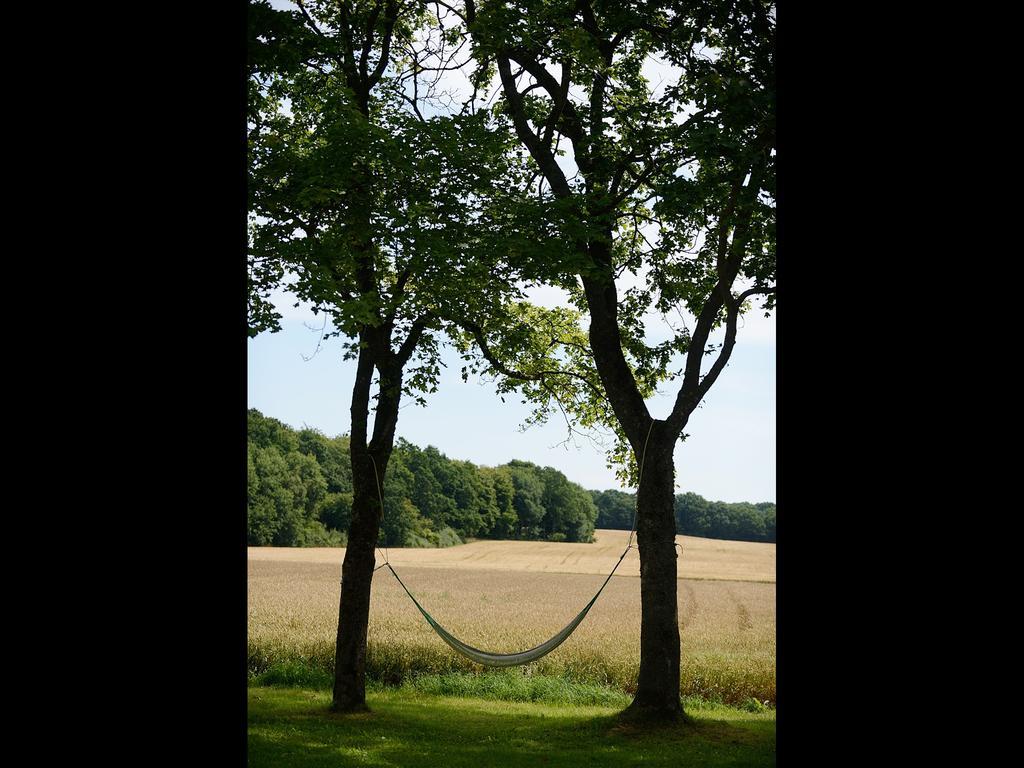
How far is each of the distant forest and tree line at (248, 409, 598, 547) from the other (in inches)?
0.9

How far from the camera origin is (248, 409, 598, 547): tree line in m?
19.3

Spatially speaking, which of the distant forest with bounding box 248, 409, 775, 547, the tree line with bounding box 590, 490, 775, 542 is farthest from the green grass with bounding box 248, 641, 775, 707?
the tree line with bounding box 590, 490, 775, 542

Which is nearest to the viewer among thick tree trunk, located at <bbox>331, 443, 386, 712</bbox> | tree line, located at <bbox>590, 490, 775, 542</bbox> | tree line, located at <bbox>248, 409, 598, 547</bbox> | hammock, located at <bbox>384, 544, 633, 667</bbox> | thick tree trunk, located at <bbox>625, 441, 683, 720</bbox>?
hammock, located at <bbox>384, 544, 633, 667</bbox>

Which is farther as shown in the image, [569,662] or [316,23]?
[569,662]

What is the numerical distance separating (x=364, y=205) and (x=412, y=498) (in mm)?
15459

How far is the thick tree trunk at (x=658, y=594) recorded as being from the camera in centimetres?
609

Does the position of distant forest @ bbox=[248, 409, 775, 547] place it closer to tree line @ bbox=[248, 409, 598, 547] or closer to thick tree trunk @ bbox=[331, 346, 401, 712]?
tree line @ bbox=[248, 409, 598, 547]

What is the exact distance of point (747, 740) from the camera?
588 cm

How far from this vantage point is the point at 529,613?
11547 mm

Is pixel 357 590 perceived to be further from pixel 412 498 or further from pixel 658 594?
pixel 412 498
